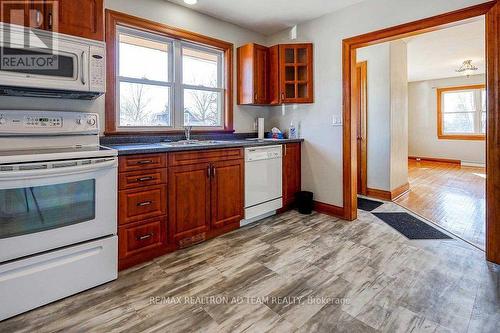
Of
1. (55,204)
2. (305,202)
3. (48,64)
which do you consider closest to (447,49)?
(305,202)

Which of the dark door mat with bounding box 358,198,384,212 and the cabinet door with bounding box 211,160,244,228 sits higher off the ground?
the cabinet door with bounding box 211,160,244,228

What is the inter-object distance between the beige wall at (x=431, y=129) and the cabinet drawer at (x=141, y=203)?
913 centimetres

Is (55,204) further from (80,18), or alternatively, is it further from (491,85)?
(491,85)

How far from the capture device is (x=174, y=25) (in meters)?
3.15

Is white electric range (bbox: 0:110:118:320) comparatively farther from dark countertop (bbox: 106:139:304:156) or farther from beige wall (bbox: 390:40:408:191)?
beige wall (bbox: 390:40:408:191)

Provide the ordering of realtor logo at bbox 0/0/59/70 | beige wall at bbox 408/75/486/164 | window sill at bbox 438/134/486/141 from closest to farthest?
realtor logo at bbox 0/0/59/70 < window sill at bbox 438/134/486/141 < beige wall at bbox 408/75/486/164

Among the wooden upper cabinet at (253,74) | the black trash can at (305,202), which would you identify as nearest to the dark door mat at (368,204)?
the black trash can at (305,202)

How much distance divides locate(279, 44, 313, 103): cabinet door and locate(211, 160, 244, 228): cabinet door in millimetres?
1377

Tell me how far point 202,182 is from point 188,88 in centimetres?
134

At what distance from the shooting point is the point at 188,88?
3.42 metres

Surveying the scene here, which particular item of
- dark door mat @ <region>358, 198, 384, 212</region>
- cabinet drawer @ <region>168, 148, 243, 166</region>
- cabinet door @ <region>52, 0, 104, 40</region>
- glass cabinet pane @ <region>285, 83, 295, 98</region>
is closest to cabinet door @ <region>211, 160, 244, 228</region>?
cabinet drawer @ <region>168, 148, 243, 166</region>

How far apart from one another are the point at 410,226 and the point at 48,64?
375 cm

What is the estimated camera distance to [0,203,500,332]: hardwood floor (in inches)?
64.1

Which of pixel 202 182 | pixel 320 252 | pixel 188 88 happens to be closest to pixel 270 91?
pixel 188 88
